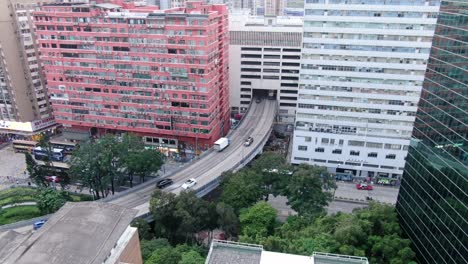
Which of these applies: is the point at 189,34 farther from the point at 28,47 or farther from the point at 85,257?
the point at 85,257

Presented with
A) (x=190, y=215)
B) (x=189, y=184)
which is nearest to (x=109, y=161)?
(x=189, y=184)

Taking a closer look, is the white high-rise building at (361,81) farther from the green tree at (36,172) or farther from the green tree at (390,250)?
the green tree at (36,172)

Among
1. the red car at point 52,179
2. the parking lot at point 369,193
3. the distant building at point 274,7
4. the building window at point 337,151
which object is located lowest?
the parking lot at point 369,193

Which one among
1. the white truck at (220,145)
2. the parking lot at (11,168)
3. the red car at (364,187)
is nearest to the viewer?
the red car at (364,187)

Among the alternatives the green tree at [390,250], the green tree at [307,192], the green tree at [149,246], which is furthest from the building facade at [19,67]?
the green tree at [390,250]

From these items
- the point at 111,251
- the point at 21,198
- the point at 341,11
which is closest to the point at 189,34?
the point at 341,11

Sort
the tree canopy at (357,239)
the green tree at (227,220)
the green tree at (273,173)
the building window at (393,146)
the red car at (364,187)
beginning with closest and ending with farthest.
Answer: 1. the tree canopy at (357,239)
2. the green tree at (227,220)
3. the green tree at (273,173)
4. the building window at (393,146)
5. the red car at (364,187)
